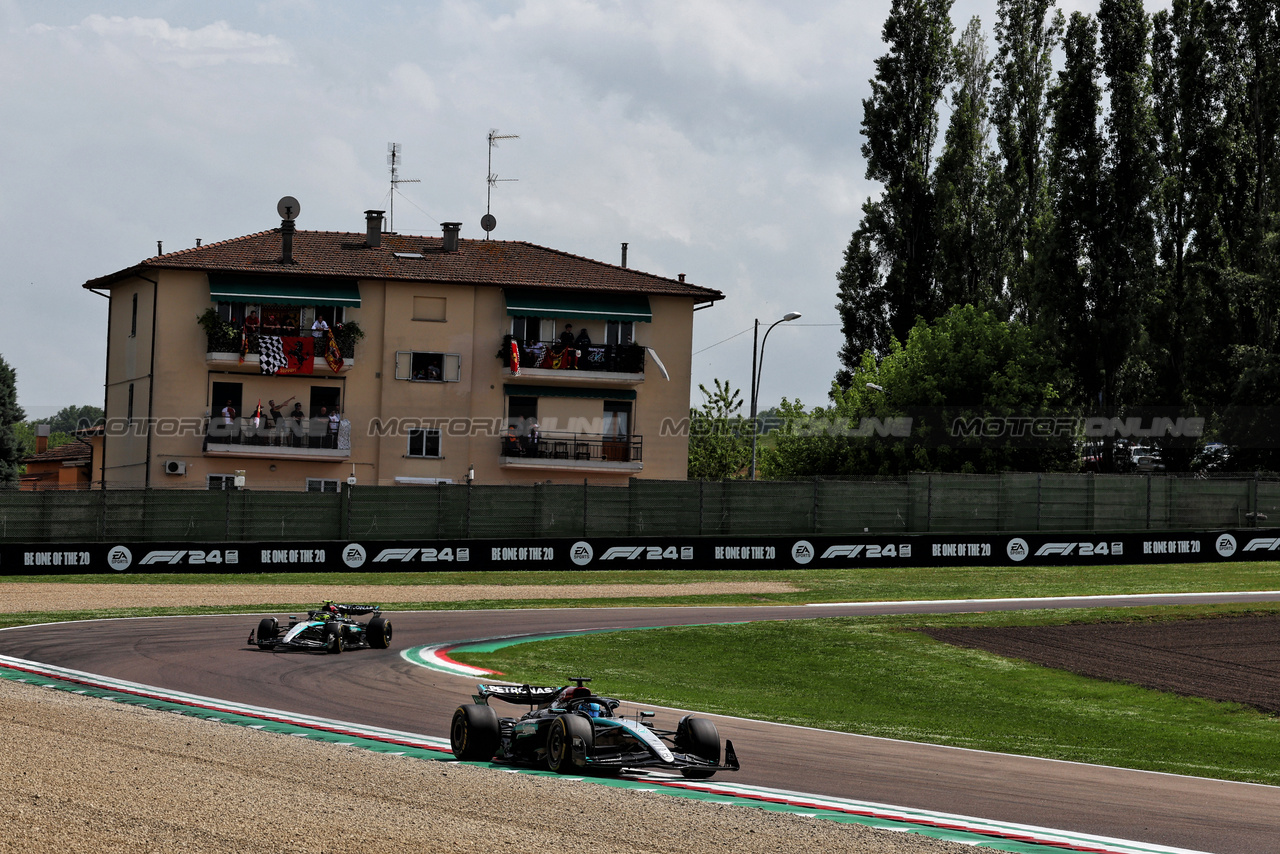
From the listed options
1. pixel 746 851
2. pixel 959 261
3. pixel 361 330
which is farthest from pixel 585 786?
pixel 959 261

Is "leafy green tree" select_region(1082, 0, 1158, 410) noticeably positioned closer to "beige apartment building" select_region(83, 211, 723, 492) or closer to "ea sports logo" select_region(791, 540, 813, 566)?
"beige apartment building" select_region(83, 211, 723, 492)

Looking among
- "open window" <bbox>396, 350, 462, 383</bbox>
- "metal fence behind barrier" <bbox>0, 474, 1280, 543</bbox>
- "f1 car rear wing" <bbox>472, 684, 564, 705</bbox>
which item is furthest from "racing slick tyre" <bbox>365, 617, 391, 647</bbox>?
"open window" <bbox>396, 350, 462, 383</bbox>

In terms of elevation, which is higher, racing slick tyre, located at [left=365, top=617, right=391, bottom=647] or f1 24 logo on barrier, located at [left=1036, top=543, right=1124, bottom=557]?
f1 24 logo on barrier, located at [left=1036, top=543, right=1124, bottom=557]

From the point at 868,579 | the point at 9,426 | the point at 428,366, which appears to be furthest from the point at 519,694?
the point at 9,426

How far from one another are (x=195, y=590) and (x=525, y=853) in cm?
2754

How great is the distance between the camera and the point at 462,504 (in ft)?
133

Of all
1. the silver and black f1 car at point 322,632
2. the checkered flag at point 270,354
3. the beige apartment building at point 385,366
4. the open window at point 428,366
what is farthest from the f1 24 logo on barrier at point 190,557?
the silver and black f1 car at point 322,632

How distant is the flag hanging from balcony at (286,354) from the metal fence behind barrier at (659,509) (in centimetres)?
1145

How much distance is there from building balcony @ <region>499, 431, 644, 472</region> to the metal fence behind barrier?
10.2 metres

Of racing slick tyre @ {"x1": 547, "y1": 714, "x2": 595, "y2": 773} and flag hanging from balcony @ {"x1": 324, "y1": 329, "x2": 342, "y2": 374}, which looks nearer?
racing slick tyre @ {"x1": 547, "y1": 714, "x2": 595, "y2": 773}

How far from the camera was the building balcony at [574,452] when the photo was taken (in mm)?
51625

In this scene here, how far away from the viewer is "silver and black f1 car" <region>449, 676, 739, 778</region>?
11.9 metres

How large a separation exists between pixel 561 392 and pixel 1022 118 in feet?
84.0

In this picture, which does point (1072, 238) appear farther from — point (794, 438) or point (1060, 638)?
point (1060, 638)
